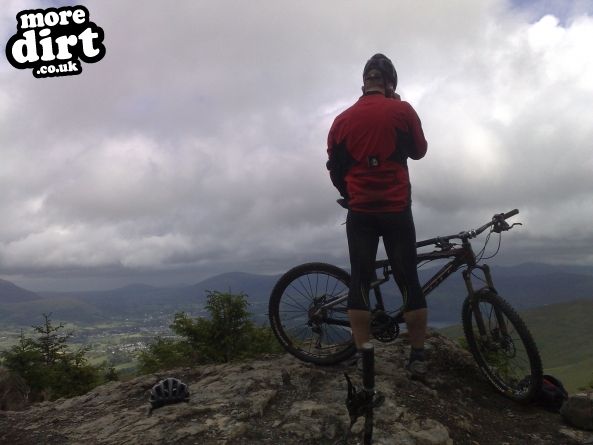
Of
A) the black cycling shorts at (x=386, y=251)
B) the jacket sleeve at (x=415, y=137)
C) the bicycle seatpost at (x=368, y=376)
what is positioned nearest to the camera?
the bicycle seatpost at (x=368, y=376)

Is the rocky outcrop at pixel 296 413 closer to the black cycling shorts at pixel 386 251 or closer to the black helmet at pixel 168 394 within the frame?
the black helmet at pixel 168 394

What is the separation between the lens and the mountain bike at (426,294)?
20.5 feet

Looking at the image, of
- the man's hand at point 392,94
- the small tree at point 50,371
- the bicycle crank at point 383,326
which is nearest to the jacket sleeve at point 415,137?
the man's hand at point 392,94

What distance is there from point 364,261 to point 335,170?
1.54m

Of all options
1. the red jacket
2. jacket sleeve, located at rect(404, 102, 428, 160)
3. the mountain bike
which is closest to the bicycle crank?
the mountain bike

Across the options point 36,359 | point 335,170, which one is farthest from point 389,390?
point 36,359

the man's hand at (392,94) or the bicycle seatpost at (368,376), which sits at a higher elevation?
the man's hand at (392,94)

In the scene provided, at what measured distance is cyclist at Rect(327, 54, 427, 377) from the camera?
5.98m

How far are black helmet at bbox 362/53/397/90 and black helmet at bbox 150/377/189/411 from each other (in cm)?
591

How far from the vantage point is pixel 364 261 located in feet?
20.4

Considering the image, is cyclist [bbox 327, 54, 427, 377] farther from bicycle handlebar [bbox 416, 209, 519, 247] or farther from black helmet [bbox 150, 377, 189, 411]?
black helmet [bbox 150, 377, 189, 411]

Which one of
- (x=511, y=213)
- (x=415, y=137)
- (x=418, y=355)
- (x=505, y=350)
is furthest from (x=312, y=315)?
(x=511, y=213)

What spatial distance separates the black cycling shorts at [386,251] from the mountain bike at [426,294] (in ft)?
1.58

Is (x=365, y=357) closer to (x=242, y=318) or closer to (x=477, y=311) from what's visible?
(x=477, y=311)
